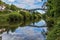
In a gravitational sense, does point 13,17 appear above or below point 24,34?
below

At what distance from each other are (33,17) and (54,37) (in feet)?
196

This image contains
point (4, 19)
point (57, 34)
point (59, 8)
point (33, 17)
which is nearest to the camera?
point (57, 34)

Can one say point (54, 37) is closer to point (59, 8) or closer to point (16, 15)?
point (59, 8)

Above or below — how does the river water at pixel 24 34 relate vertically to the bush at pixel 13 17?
above

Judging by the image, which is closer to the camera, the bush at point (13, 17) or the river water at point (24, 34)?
the river water at point (24, 34)

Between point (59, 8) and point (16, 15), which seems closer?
point (59, 8)

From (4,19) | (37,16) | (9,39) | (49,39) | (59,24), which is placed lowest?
(37,16)

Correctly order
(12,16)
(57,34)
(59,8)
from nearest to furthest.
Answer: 1. (57,34)
2. (59,8)
3. (12,16)

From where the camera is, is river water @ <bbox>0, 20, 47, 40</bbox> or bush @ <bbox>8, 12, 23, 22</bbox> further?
bush @ <bbox>8, 12, 23, 22</bbox>

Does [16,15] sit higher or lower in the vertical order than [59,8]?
lower

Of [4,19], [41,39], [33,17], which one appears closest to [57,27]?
[41,39]

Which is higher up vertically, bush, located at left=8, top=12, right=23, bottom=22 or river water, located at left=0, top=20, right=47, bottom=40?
river water, located at left=0, top=20, right=47, bottom=40

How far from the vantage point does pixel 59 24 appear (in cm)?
1181

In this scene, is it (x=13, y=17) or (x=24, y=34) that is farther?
(x=13, y=17)
